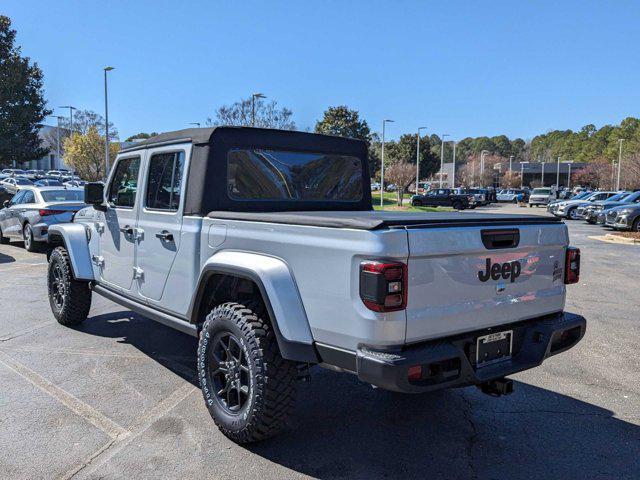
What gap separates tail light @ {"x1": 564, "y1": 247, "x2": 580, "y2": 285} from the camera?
386cm

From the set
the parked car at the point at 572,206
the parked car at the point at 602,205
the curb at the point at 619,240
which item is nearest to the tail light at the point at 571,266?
the curb at the point at 619,240

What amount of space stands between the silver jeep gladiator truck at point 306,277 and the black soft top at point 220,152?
11 mm

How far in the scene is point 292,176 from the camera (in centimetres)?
476

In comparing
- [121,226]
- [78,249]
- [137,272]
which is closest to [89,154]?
[78,249]

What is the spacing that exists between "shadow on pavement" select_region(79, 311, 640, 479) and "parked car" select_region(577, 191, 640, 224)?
23.1 metres

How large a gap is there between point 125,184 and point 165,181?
894 millimetres

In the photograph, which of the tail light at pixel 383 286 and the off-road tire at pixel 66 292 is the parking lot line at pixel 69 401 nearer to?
the off-road tire at pixel 66 292

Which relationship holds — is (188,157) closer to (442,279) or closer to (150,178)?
(150,178)

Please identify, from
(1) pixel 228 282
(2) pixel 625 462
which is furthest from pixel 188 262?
(2) pixel 625 462

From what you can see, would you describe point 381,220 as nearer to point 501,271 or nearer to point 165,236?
point 501,271

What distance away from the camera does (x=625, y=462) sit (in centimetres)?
340

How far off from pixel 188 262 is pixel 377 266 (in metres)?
1.77

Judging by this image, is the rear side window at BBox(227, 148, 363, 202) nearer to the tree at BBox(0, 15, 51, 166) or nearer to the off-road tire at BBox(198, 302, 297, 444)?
the off-road tire at BBox(198, 302, 297, 444)

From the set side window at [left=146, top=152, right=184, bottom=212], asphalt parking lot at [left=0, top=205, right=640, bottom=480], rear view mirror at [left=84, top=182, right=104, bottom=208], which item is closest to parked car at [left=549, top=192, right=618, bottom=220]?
asphalt parking lot at [left=0, top=205, right=640, bottom=480]
